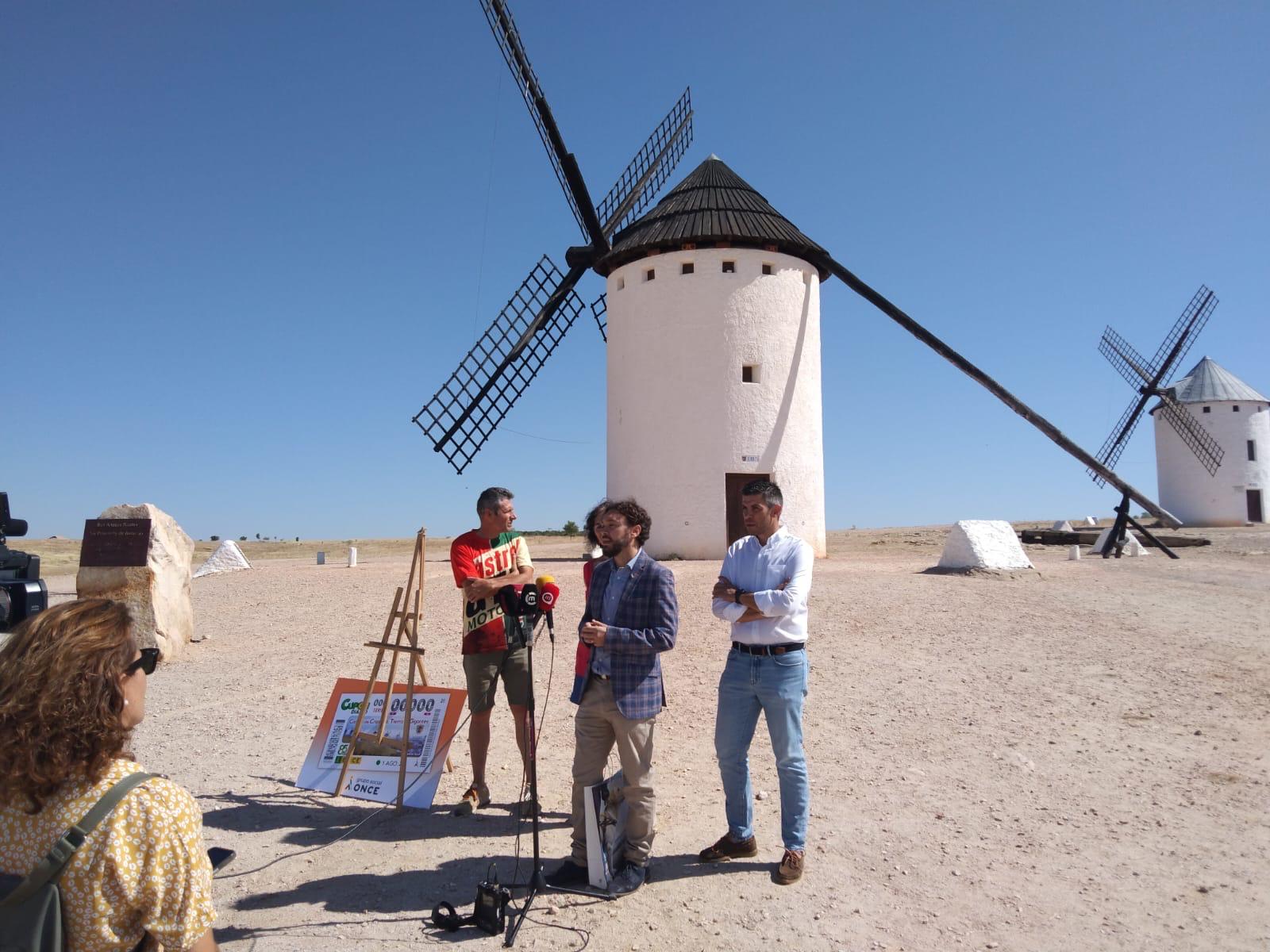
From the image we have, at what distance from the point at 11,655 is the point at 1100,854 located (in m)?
4.77

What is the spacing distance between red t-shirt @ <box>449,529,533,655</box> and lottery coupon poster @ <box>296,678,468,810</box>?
1.81 ft

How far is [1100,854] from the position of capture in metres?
4.30

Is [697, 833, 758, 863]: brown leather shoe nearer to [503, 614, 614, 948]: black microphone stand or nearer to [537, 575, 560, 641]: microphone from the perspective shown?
[503, 614, 614, 948]: black microphone stand

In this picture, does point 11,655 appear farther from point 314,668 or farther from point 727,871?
point 314,668

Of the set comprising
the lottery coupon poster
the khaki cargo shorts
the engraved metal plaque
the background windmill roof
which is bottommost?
the lottery coupon poster

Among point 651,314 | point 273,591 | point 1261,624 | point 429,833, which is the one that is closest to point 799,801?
point 429,833

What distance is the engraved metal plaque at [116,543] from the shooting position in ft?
29.8

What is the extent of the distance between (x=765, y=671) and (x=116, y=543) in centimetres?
809

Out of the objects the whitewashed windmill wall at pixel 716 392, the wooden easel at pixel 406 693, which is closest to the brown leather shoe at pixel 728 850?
the wooden easel at pixel 406 693

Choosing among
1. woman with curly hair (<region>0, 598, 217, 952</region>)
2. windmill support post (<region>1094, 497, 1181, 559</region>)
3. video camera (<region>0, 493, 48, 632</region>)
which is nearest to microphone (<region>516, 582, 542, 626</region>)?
woman with curly hair (<region>0, 598, 217, 952</region>)

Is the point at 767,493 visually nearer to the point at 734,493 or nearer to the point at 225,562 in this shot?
the point at 734,493

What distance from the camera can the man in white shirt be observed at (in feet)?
13.3

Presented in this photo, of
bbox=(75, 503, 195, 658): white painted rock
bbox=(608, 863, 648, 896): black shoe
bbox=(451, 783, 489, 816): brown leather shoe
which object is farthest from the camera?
bbox=(75, 503, 195, 658): white painted rock

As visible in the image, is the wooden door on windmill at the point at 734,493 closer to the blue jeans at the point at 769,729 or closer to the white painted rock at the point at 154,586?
the white painted rock at the point at 154,586
